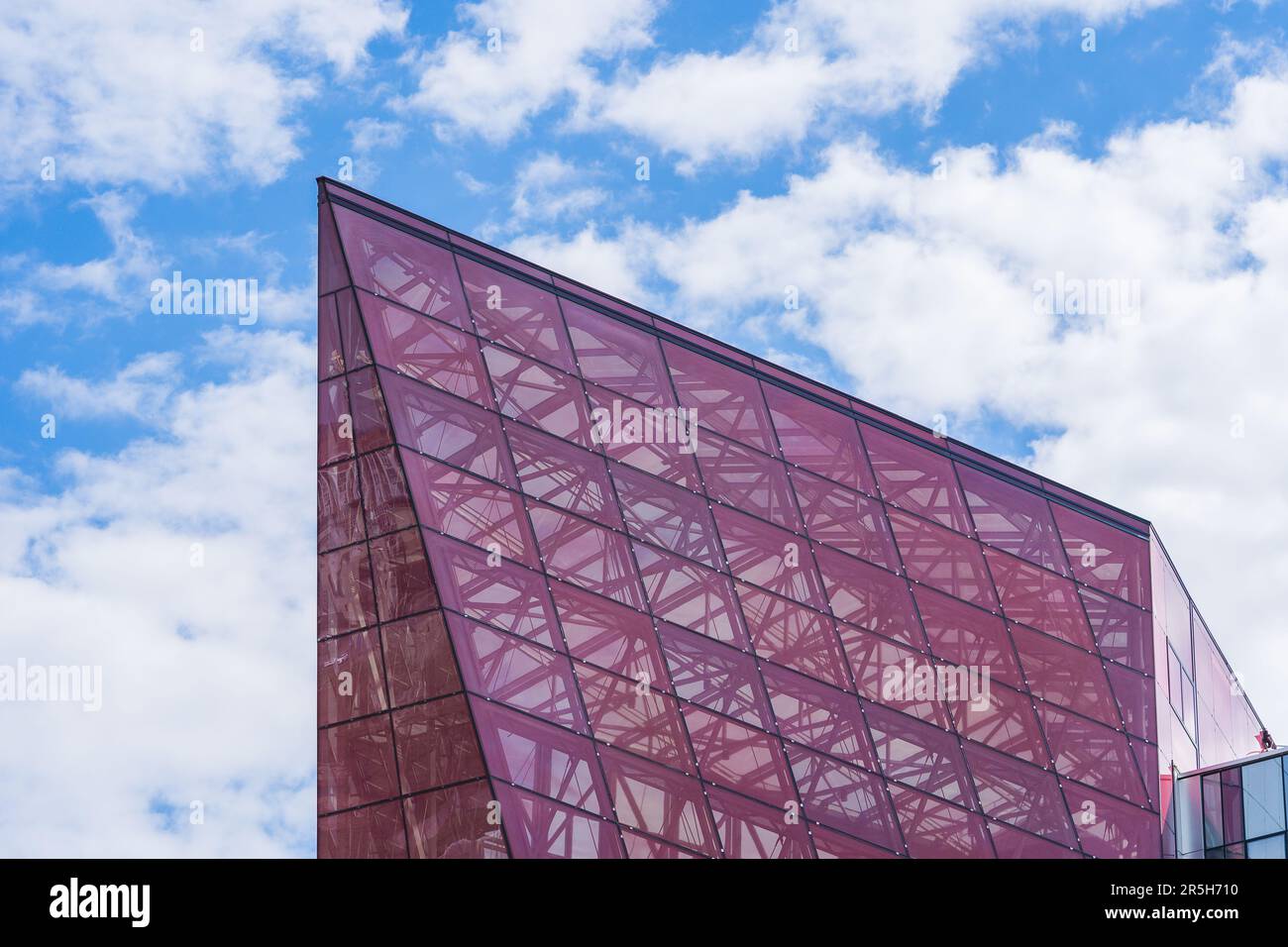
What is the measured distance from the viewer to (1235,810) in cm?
3244

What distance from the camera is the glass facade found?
3209 cm

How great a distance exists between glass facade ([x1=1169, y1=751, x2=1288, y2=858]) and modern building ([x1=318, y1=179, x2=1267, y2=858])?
139 millimetres

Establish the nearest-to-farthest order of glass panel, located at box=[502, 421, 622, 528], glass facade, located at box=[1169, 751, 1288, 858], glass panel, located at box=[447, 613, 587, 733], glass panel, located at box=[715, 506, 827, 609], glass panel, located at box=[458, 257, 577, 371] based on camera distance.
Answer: glass panel, located at box=[447, 613, 587, 733]
glass panel, located at box=[502, 421, 622, 528]
glass panel, located at box=[715, 506, 827, 609]
glass panel, located at box=[458, 257, 577, 371]
glass facade, located at box=[1169, 751, 1288, 858]

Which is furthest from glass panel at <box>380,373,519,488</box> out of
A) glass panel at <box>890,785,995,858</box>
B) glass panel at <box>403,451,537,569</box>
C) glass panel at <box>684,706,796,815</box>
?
glass panel at <box>890,785,995,858</box>

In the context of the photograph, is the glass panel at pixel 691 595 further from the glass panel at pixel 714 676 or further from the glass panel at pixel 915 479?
the glass panel at pixel 915 479

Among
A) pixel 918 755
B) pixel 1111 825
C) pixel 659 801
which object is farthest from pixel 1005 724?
pixel 659 801

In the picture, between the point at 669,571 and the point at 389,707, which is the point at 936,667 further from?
the point at 389,707

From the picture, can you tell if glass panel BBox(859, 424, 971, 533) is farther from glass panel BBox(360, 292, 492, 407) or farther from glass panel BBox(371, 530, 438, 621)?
glass panel BBox(371, 530, 438, 621)

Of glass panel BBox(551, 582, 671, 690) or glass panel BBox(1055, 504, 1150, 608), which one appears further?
glass panel BBox(1055, 504, 1150, 608)

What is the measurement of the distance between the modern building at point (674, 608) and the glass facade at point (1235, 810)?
14 cm

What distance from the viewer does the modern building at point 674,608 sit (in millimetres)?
26641

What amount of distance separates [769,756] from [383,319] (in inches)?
394
